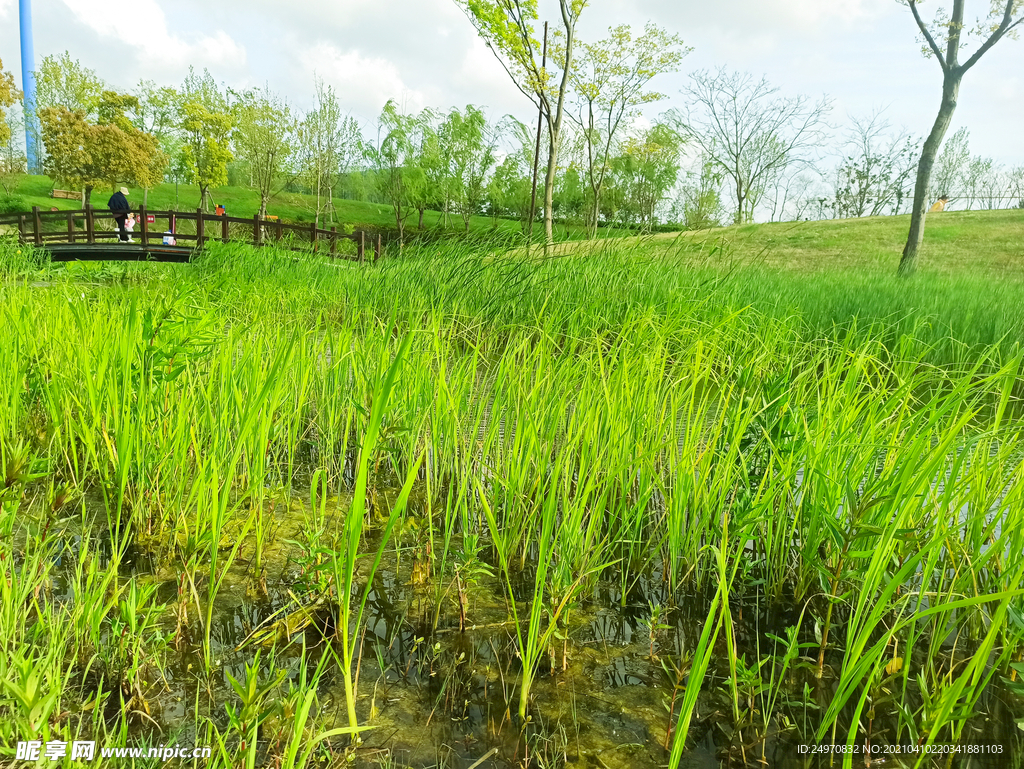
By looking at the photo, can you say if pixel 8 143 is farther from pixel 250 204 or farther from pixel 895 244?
pixel 895 244

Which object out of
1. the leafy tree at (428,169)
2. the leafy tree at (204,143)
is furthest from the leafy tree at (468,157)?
the leafy tree at (204,143)

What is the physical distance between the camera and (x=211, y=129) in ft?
84.4

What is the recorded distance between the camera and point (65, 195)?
30.3 metres

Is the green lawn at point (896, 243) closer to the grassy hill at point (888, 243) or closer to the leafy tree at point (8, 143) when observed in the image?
the grassy hill at point (888, 243)

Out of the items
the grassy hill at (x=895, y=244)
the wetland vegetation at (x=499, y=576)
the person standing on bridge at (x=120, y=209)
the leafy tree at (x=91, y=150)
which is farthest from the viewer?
the leafy tree at (x=91, y=150)

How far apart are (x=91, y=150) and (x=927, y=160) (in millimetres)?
25585

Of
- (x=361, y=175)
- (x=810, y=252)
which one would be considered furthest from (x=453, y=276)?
(x=361, y=175)

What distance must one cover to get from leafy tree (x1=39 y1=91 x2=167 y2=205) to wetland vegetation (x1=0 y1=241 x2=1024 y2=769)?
24648mm

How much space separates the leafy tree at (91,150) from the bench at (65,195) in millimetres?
7943

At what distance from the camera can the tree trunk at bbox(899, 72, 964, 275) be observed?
10.2 meters

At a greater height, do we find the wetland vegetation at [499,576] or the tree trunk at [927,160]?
the tree trunk at [927,160]

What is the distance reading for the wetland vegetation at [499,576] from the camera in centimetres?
111

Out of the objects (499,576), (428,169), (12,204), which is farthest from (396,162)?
(499,576)

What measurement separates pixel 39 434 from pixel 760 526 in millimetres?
2454
